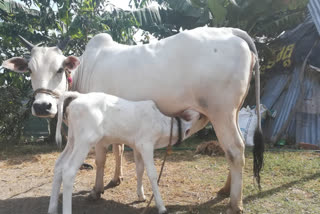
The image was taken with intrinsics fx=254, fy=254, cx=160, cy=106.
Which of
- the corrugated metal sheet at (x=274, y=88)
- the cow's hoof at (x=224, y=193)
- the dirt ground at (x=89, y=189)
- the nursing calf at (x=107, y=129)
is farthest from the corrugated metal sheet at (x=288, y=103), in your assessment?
the nursing calf at (x=107, y=129)

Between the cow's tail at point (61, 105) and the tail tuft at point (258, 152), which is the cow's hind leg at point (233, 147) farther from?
the cow's tail at point (61, 105)

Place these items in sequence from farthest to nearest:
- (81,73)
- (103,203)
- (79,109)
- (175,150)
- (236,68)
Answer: (175,150) < (81,73) < (103,203) < (236,68) < (79,109)

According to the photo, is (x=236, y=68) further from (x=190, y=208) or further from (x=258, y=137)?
(x=190, y=208)

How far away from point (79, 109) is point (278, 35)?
8.48m

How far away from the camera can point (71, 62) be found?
9.72 ft

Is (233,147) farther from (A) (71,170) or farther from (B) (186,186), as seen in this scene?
(A) (71,170)

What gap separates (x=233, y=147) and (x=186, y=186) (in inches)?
50.8

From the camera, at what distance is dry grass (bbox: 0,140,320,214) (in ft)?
9.86

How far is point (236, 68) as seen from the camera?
2.64m

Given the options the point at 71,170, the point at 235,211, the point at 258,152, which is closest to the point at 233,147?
the point at 258,152

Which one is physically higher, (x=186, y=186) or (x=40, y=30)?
(x=40, y=30)

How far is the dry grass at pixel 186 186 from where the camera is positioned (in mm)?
3006

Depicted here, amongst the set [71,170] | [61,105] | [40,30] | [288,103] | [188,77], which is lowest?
[71,170]

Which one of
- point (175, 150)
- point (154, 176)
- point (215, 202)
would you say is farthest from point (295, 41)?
point (154, 176)
